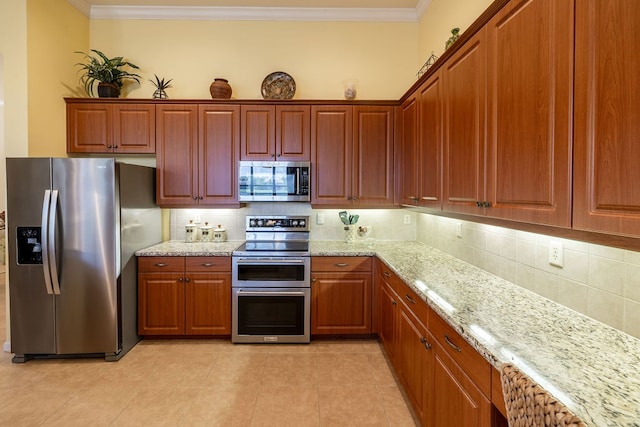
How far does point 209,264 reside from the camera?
3189 millimetres

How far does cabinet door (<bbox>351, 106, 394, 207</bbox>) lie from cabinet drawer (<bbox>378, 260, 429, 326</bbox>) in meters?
0.80

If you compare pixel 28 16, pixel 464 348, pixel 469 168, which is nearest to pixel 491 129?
pixel 469 168

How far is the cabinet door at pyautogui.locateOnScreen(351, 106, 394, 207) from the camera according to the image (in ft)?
11.3

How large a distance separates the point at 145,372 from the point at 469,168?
2784mm

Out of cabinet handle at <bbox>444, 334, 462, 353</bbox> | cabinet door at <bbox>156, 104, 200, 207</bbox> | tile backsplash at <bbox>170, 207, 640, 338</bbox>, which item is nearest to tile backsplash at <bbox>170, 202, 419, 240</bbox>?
tile backsplash at <bbox>170, 207, 640, 338</bbox>

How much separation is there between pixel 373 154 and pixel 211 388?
8.07 ft

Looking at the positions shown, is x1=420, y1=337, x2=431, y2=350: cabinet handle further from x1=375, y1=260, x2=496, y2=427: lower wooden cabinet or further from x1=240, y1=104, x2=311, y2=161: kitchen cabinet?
x1=240, y1=104, x2=311, y2=161: kitchen cabinet

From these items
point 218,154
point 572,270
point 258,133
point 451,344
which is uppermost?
point 258,133

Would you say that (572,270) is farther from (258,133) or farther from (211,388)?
(258,133)

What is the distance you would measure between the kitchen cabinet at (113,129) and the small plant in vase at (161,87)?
0.62 ft

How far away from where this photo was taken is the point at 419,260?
2.75 meters

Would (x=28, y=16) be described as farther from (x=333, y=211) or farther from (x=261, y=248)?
(x=333, y=211)

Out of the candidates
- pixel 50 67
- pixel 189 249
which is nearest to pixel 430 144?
pixel 189 249

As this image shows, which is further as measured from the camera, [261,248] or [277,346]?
[261,248]
